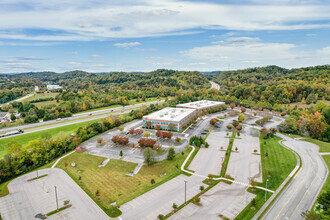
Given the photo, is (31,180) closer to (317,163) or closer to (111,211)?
(111,211)

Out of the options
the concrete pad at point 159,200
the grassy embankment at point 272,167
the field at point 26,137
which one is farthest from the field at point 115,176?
the field at point 26,137

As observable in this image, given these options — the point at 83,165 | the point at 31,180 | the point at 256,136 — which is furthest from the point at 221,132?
the point at 31,180

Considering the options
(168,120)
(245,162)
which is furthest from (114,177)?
(168,120)

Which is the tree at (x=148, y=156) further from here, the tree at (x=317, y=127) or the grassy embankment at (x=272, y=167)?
the tree at (x=317, y=127)

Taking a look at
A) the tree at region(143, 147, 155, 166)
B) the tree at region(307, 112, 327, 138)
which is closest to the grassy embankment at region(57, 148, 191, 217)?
the tree at region(143, 147, 155, 166)

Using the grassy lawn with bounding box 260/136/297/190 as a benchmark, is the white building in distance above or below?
above

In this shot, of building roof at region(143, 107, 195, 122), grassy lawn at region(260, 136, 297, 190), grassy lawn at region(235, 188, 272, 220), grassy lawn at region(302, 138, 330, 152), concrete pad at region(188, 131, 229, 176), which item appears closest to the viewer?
grassy lawn at region(235, 188, 272, 220)

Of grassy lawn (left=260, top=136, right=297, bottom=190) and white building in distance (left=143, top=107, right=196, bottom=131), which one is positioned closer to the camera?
grassy lawn (left=260, top=136, right=297, bottom=190)

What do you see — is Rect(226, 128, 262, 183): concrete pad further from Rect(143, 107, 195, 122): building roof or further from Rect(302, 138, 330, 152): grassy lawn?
Rect(143, 107, 195, 122): building roof

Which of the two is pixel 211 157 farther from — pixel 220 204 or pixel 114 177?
pixel 114 177
